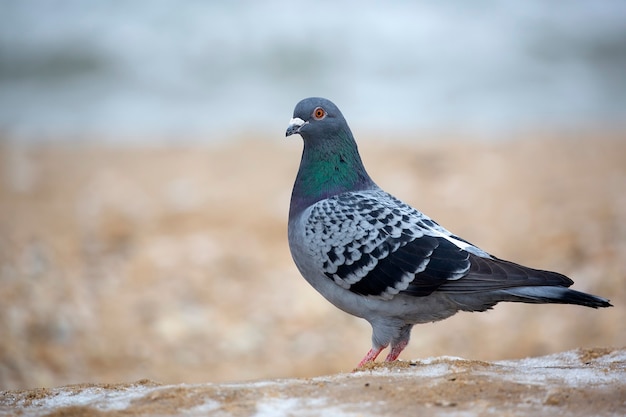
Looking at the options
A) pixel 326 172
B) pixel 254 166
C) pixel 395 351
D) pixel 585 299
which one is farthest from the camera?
pixel 254 166

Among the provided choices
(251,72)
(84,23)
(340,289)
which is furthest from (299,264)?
(84,23)

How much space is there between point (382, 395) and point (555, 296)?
1.24 meters

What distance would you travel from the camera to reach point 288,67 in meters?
19.7

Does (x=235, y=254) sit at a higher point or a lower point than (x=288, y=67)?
lower

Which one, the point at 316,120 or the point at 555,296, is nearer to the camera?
the point at 555,296

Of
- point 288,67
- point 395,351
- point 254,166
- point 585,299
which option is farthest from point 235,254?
point 288,67

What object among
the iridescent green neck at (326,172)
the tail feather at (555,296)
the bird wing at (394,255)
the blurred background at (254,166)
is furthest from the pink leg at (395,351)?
the blurred background at (254,166)

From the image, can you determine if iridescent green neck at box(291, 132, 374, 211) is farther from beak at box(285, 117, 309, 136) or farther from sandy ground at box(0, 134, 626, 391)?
sandy ground at box(0, 134, 626, 391)

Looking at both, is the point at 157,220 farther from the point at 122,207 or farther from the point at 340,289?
the point at 340,289

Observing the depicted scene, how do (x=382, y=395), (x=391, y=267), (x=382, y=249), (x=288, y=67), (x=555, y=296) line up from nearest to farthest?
(x=382, y=395) → (x=555, y=296) → (x=391, y=267) → (x=382, y=249) → (x=288, y=67)

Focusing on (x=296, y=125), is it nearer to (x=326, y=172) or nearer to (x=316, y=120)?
(x=316, y=120)

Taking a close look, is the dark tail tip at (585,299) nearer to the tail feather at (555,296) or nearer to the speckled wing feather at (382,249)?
the tail feather at (555,296)

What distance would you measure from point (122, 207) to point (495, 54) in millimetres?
11616

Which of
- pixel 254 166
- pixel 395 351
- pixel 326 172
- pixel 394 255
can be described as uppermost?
pixel 254 166
